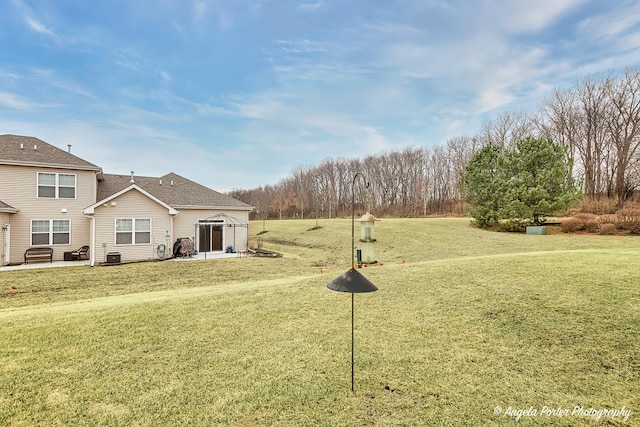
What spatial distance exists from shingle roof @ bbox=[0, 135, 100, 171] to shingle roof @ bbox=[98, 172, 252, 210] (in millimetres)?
2358

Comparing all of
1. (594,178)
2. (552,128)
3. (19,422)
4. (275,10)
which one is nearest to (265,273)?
(19,422)

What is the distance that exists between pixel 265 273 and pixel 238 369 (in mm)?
9223

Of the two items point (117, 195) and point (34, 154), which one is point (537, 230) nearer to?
point (117, 195)

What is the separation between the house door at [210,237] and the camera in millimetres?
18594

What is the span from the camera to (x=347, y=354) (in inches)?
160

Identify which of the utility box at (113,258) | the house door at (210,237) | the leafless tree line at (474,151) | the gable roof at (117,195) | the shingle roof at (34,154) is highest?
the leafless tree line at (474,151)

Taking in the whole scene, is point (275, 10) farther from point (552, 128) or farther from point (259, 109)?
point (552, 128)

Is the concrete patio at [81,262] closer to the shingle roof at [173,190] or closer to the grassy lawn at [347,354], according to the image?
the shingle roof at [173,190]

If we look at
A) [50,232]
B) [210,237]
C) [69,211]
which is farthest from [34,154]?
[210,237]

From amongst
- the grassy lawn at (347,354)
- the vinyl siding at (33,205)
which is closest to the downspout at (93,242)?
the vinyl siding at (33,205)

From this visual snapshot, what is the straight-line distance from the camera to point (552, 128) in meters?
37.5

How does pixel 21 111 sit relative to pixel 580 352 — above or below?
above

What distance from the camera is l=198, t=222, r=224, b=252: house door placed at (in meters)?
18.6

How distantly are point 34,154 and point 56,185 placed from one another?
180cm
